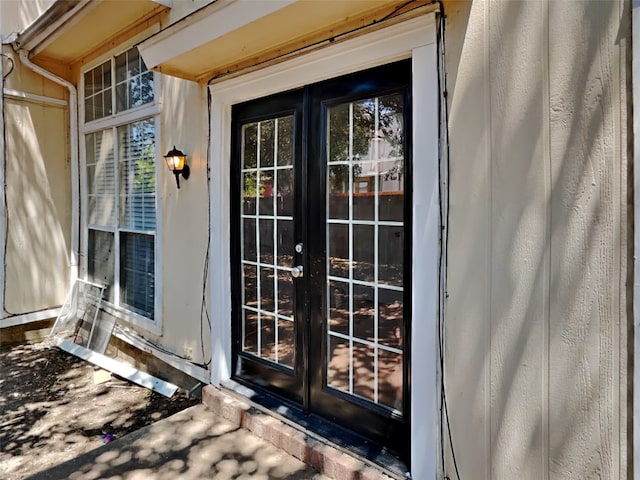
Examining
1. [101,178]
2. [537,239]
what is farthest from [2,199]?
[537,239]

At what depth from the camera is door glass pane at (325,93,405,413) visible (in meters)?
2.17

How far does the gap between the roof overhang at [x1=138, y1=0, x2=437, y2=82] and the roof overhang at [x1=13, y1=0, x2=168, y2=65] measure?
1.05m

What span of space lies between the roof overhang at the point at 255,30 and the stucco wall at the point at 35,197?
9.58ft

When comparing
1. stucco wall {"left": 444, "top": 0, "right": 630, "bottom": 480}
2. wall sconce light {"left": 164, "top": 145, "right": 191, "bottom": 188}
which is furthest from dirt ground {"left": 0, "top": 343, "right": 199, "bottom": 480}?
stucco wall {"left": 444, "top": 0, "right": 630, "bottom": 480}

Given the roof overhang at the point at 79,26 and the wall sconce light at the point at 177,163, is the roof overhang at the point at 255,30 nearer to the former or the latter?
the wall sconce light at the point at 177,163

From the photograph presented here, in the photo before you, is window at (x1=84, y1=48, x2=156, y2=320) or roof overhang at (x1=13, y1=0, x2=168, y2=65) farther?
window at (x1=84, y1=48, x2=156, y2=320)

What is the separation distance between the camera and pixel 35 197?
4.82 m

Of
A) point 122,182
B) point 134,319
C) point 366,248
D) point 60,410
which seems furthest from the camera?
point 122,182

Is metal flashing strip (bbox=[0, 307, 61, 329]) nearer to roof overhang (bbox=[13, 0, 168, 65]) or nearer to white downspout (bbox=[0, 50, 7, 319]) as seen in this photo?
white downspout (bbox=[0, 50, 7, 319])

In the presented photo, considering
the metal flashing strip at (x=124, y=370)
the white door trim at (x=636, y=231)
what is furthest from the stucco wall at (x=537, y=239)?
the metal flashing strip at (x=124, y=370)

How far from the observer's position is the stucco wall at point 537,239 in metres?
1.39

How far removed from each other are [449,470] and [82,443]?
233 cm

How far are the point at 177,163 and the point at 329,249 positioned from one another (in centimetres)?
157

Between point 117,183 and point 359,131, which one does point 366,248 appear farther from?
point 117,183
